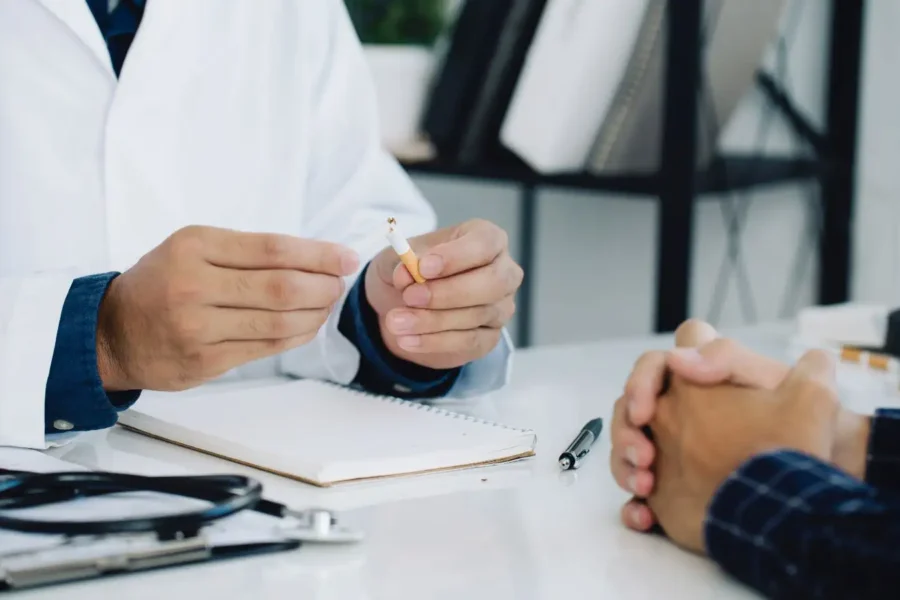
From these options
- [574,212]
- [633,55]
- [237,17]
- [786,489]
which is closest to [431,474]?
[786,489]

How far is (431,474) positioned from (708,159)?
0.98 meters

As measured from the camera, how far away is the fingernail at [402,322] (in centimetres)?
95

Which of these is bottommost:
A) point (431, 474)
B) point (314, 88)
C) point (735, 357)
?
point (431, 474)

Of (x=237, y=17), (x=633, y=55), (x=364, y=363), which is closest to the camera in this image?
(x=364, y=363)

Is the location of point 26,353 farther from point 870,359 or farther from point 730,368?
point 870,359

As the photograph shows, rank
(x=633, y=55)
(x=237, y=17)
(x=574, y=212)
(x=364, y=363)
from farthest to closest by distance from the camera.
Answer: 1. (x=574, y=212)
2. (x=633, y=55)
3. (x=237, y=17)
4. (x=364, y=363)

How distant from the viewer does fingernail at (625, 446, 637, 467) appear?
0.69 metres

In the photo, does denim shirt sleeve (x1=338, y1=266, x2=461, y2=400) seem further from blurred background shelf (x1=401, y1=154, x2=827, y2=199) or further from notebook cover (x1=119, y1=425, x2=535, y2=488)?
blurred background shelf (x1=401, y1=154, x2=827, y2=199)

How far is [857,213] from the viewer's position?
1.84 metres

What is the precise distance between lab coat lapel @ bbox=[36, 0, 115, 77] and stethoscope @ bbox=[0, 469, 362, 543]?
1.95 feet

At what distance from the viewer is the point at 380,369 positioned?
107 cm

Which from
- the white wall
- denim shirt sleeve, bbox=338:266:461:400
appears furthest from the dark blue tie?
the white wall

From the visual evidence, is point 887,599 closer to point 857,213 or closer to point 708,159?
point 708,159

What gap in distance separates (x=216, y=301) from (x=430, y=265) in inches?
8.1
